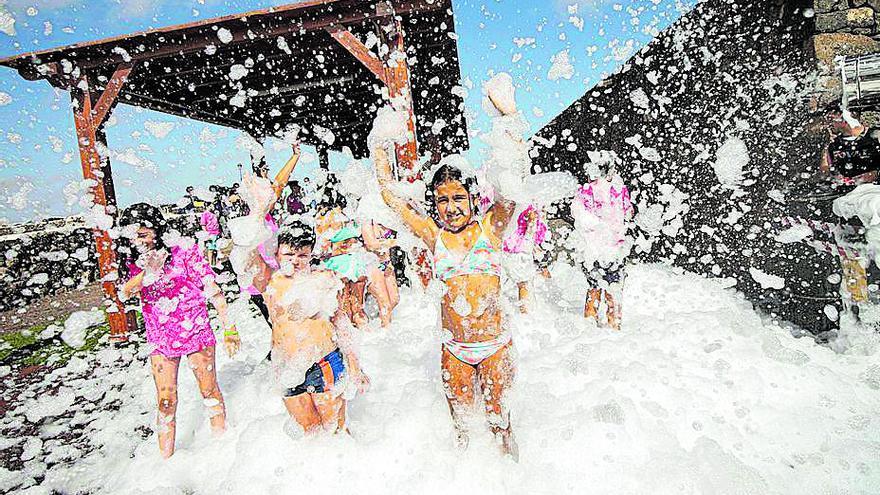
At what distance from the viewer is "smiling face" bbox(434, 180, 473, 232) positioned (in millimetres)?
2418

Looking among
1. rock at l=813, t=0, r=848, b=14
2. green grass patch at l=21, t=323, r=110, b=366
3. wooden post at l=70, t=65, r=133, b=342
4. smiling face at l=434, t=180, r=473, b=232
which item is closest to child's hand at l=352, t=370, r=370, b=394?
smiling face at l=434, t=180, r=473, b=232

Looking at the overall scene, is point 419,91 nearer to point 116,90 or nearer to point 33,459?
point 116,90

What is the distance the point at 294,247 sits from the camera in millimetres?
2547

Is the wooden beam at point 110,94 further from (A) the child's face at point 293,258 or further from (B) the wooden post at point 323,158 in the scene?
(B) the wooden post at point 323,158

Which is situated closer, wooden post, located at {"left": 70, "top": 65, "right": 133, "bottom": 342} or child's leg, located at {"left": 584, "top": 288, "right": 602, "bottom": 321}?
child's leg, located at {"left": 584, "top": 288, "right": 602, "bottom": 321}

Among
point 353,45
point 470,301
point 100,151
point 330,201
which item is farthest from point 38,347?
point 470,301

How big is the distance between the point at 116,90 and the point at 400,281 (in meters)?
4.67

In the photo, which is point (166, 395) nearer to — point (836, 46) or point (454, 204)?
point (454, 204)

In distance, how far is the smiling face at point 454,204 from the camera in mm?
2418

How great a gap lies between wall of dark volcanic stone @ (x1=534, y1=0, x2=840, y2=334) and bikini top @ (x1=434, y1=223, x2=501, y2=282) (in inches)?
126

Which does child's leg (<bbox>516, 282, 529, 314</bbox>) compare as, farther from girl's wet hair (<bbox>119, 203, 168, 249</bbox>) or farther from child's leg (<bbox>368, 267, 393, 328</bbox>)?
girl's wet hair (<bbox>119, 203, 168, 249</bbox>)

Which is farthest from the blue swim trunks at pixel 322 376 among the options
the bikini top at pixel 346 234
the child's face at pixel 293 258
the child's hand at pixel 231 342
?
the bikini top at pixel 346 234

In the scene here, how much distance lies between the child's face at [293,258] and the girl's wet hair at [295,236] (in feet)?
0.06

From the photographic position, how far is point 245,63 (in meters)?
6.80
